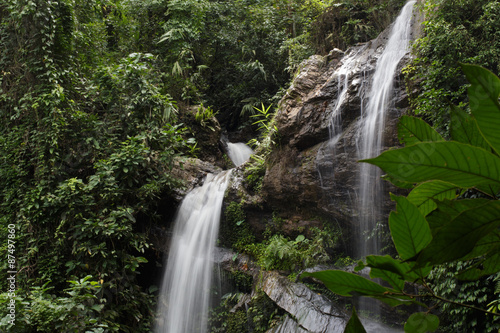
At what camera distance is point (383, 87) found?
582cm

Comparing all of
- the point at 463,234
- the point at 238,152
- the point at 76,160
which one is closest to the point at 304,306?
the point at 463,234

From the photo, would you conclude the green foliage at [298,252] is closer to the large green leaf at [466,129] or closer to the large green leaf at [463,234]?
the large green leaf at [466,129]

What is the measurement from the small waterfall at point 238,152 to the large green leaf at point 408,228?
367 inches

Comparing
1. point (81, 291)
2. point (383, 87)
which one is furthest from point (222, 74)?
point (81, 291)

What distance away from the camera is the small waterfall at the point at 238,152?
1002 centimetres

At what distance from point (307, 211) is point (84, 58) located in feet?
20.7

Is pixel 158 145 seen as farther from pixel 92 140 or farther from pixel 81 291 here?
pixel 81 291

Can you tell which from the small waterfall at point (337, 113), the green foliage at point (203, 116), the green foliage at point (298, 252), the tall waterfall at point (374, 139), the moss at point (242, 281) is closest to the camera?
the tall waterfall at point (374, 139)

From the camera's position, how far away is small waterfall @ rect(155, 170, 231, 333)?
20.0ft

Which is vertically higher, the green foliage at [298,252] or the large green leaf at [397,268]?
the large green leaf at [397,268]

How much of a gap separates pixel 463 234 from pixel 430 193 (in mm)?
166

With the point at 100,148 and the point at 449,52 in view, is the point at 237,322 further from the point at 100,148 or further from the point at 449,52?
the point at 449,52

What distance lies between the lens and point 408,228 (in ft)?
1.86

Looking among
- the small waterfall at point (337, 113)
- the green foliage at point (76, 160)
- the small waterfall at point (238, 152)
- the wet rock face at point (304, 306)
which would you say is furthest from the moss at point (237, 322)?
the small waterfall at point (238, 152)
